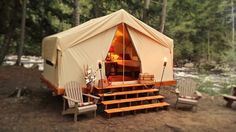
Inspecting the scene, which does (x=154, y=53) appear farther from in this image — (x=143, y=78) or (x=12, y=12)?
(x=12, y=12)

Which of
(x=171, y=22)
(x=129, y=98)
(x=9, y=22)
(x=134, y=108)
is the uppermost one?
(x=171, y=22)

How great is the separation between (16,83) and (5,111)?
11.5ft

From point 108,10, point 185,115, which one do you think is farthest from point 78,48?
point 108,10

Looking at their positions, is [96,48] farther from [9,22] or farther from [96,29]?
[9,22]

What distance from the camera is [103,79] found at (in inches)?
279

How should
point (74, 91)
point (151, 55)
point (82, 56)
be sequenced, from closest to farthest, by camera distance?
point (74, 91)
point (82, 56)
point (151, 55)

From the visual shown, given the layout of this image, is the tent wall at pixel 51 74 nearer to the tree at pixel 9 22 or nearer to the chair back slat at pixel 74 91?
the chair back slat at pixel 74 91

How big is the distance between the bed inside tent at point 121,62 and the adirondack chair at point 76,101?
1.90 m

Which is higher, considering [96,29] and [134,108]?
[96,29]

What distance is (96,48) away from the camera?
23.6ft

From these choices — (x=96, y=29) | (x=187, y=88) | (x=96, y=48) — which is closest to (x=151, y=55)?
(x=187, y=88)

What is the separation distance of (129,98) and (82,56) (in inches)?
67.0

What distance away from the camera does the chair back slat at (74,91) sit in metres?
6.45

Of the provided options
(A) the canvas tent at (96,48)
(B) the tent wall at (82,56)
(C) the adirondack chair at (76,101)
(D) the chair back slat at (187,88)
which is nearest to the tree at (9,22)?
(A) the canvas tent at (96,48)
